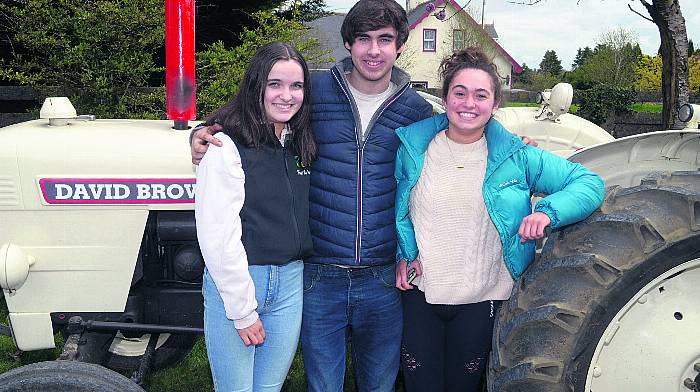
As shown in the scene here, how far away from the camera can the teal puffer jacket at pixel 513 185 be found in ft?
6.39

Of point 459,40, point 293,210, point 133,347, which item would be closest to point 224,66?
point 133,347

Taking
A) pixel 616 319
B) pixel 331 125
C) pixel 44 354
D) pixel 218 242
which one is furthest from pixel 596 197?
pixel 44 354

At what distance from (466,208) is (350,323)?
1.98 ft

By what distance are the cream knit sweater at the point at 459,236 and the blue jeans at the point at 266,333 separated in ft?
1.45

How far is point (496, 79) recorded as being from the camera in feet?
6.90

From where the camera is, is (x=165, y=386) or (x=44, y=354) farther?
(x=44, y=354)

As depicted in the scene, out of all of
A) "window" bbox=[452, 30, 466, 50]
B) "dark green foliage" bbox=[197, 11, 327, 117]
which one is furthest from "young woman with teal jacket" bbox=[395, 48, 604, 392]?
"window" bbox=[452, 30, 466, 50]

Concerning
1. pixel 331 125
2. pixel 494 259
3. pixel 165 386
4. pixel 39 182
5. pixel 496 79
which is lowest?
pixel 165 386

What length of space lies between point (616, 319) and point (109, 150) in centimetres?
191

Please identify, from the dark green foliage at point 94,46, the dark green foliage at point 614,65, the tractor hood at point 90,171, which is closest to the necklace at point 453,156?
the tractor hood at point 90,171

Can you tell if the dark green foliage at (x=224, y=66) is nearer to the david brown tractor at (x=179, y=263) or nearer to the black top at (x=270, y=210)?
the david brown tractor at (x=179, y=263)

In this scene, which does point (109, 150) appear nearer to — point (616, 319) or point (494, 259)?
point (494, 259)

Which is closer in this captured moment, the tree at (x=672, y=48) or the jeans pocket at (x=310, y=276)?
the jeans pocket at (x=310, y=276)

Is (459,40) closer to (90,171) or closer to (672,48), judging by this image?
(672,48)
